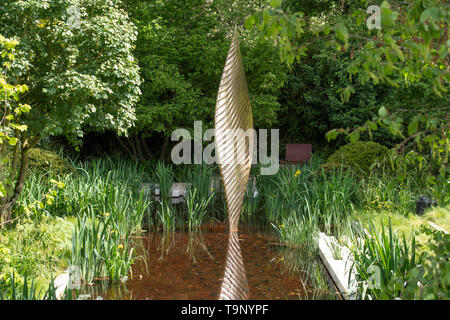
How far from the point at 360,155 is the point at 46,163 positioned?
4.45m

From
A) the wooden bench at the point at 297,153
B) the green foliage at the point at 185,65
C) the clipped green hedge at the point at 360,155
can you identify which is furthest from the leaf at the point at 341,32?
the wooden bench at the point at 297,153

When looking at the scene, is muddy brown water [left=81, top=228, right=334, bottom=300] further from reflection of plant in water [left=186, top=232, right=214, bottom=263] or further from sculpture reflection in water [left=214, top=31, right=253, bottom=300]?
sculpture reflection in water [left=214, top=31, right=253, bottom=300]

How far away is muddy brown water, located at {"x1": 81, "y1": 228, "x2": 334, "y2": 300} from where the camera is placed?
10.5ft

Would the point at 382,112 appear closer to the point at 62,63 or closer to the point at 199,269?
the point at 199,269

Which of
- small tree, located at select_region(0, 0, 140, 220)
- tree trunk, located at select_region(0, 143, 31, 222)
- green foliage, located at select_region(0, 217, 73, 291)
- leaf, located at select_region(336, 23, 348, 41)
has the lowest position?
green foliage, located at select_region(0, 217, 73, 291)

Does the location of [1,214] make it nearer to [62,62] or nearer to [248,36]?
[62,62]

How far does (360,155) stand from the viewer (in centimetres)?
684

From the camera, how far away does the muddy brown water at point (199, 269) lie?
10.5 ft

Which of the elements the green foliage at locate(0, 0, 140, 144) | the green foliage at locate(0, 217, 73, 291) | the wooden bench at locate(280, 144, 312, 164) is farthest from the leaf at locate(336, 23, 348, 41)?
the wooden bench at locate(280, 144, 312, 164)

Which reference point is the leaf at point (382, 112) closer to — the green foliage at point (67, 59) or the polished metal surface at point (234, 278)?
the polished metal surface at point (234, 278)

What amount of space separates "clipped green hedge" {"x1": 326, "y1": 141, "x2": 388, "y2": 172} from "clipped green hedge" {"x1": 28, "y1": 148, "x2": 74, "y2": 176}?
12.3 feet

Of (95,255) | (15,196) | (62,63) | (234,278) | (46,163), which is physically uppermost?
(62,63)

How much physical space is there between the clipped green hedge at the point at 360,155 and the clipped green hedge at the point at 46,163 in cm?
375

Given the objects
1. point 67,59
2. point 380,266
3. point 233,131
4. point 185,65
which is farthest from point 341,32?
point 185,65
